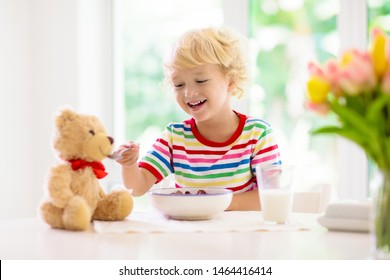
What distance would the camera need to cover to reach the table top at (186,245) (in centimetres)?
98

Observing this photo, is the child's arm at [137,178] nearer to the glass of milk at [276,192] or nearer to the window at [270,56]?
the glass of milk at [276,192]

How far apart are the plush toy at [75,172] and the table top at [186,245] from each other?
0.11 feet

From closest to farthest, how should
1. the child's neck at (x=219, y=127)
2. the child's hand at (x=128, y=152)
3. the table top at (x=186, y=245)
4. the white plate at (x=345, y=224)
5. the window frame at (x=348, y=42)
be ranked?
the table top at (x=186, y=245)
the white plate at (x=345, y=224)
the child's hand at (x=128, y=152)
the child's neck at (x=219, y=127)
the window frame at (x=348, y=42)

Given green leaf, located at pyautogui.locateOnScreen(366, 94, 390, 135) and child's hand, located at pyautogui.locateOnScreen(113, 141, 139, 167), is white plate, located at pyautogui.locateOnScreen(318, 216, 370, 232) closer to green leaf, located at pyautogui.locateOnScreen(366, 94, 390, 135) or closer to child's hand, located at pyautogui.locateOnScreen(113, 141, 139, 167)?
green leaf, located at pyautogui.locateOnScreen(366, 94, 390, 135)

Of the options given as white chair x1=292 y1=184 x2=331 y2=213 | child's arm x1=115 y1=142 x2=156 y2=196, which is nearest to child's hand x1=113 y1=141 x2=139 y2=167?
child's arm x1=115 y1=142 x2=156 y2=196

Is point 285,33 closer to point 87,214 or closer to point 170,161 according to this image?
point 170,161

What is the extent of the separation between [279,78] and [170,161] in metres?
1.27

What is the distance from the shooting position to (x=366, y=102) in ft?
2.72

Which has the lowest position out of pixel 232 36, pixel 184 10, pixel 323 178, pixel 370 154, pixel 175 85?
pixel 323 178

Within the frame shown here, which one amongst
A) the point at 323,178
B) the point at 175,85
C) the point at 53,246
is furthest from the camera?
the point at 323,178

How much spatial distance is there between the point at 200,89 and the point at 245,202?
343 mm

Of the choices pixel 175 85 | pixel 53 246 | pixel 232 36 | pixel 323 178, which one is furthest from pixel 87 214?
pixel 323 178

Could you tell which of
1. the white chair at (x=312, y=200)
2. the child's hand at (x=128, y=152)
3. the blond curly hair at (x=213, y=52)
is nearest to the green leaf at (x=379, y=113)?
the child's hand at (x=128, y=152)
